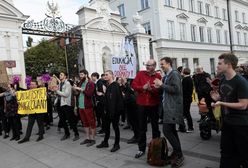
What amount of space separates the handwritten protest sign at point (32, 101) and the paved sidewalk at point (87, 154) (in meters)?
0.93

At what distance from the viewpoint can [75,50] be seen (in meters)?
18.5

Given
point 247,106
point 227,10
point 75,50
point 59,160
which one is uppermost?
point 227,10

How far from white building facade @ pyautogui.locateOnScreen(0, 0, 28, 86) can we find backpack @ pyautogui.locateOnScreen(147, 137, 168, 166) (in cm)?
1052

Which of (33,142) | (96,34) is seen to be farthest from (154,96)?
(96,34)

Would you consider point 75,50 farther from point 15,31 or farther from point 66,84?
point 66,84

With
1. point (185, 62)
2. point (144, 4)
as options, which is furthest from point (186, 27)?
point (144, 4)

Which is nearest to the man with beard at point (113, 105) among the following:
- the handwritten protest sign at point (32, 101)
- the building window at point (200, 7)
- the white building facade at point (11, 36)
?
the handwritten protest sign at point (32, 101)

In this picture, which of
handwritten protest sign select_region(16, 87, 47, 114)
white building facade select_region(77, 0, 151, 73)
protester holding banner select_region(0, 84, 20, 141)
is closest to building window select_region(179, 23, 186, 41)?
white building facade select_region(77, 0, 151, 73)

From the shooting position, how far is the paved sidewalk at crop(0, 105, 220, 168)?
5828mm

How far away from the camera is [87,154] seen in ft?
22.3

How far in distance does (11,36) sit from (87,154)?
32.6 ft

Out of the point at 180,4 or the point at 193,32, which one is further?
the point at 193,32

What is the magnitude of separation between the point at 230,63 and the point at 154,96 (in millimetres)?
2256

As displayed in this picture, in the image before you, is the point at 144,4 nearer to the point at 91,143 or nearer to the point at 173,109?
the point at 91,143
